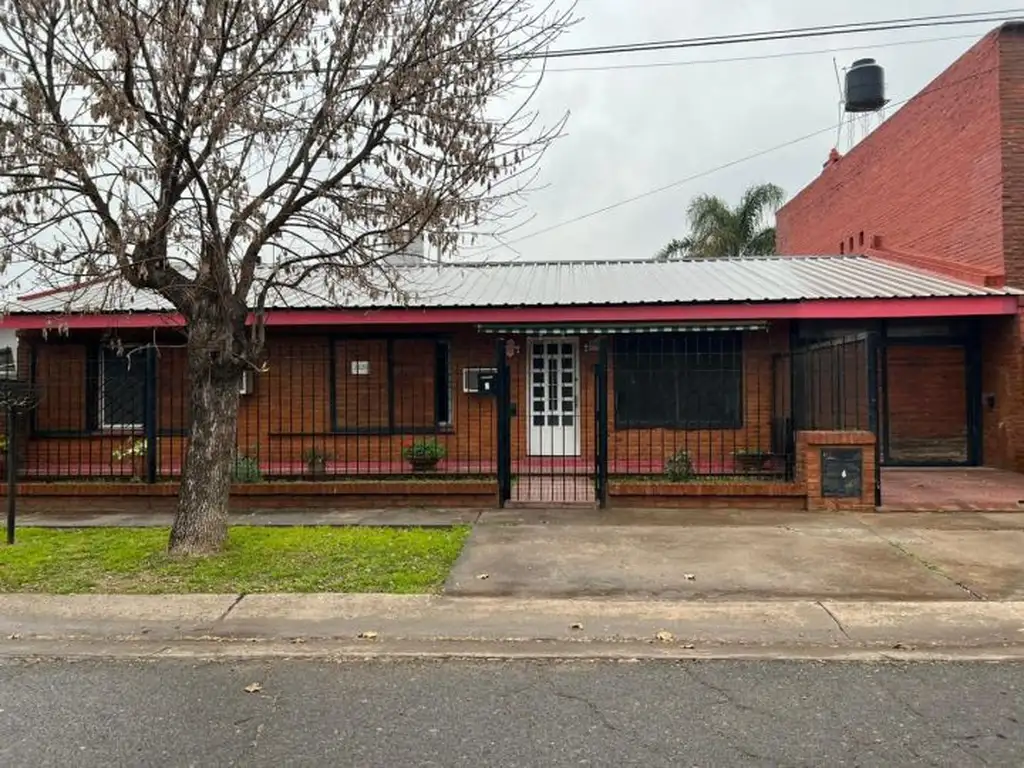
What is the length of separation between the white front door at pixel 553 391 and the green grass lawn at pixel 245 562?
17.2 feet

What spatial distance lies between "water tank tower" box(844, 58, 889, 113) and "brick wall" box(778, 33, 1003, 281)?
70.2 inches

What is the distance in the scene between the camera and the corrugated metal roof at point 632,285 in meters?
12.5

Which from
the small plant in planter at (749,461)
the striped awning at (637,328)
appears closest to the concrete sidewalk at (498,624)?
the small plant in planter at (749,461)

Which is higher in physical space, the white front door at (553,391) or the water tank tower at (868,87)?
the water tank tower at (868,87)

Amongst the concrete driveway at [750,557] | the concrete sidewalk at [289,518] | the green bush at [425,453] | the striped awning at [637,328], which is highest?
the striped awning at [637,328]

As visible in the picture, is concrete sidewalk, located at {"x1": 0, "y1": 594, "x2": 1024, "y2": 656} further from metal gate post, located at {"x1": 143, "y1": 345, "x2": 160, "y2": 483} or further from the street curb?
metal gate post, located at {"x1": 143, "y1": 345, "x2": 160, "y2": 483}

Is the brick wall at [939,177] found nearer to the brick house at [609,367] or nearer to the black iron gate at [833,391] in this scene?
the brick house at [609,367]

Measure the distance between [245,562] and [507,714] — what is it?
385cm

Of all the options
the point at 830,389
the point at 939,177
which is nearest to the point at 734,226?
the point at 939,177

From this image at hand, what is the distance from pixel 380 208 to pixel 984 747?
594cm

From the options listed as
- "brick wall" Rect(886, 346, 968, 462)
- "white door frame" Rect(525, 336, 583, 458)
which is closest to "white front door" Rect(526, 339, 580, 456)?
"white door frame" Rect(525, 336, 583, 458)

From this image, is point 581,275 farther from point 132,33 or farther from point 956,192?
point 132,33

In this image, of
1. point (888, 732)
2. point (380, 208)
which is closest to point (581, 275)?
point (380, 208)

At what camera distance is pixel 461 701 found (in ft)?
14.1
